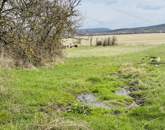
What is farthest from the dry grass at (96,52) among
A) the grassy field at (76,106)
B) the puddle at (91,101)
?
the puddle at (91,101)

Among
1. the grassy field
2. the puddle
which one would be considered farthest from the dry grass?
the puddle

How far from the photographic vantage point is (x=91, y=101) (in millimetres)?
16656

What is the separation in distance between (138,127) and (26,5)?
4.68m

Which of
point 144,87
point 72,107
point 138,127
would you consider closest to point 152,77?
point 144,87

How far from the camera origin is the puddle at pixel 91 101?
15.6m

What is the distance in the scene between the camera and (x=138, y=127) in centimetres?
1221

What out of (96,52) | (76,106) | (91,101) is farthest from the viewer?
(96,52)

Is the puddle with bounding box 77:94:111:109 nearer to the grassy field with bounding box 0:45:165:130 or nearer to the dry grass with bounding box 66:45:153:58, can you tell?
the grassy field with bounding box 0:45:165:130

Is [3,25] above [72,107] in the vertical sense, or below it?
above

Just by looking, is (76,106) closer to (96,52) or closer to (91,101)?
(91,101)

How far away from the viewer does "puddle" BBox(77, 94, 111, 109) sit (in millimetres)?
15566

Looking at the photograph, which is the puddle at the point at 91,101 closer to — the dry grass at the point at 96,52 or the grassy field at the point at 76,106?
the grassy field at the point at 76,106

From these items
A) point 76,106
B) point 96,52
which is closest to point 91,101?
point 76,106

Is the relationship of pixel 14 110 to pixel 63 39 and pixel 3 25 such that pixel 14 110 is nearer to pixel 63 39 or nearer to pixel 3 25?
pixel 3 25
